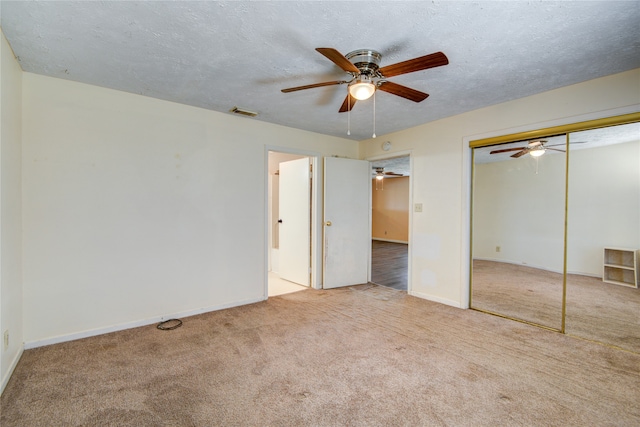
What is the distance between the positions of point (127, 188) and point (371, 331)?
110 inches

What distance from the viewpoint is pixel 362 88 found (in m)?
2.04

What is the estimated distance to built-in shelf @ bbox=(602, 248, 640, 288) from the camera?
9.00 ft

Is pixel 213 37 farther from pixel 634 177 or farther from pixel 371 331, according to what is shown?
pixel 634 177

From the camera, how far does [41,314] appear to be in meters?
2.43

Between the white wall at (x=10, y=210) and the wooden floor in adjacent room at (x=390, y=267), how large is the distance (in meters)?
4.09

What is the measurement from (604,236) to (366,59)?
2934mm

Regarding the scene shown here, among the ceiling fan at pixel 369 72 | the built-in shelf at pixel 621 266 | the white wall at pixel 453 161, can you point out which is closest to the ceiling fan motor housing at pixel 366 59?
the ceiling fan at pixel 369 72

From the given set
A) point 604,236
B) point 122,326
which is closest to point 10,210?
point 122,326

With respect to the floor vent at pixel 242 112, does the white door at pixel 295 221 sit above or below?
below

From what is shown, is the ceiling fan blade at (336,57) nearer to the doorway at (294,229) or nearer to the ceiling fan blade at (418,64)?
the ceiling fan blade at (418,64)

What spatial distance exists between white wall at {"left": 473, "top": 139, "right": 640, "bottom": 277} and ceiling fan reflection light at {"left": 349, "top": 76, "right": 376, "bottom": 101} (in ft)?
7.08

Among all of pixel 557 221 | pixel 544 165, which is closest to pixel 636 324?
pixel 557 221

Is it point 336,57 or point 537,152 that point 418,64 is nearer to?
point 336,57

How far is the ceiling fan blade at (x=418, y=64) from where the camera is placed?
5.47 feet
